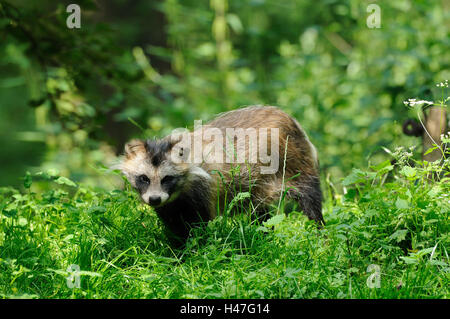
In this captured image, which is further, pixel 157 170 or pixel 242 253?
pixel 157 170

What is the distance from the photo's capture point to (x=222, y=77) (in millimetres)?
10148

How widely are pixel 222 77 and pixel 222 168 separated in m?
4.88

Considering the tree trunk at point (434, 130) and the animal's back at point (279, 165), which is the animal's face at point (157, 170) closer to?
the animal's back at point (279, 165)

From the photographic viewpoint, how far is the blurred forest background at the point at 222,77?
630 cm

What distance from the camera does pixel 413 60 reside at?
29.6 feet

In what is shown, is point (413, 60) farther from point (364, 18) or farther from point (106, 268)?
point (106, 268)

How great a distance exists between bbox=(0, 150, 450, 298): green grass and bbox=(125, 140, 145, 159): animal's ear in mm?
416
